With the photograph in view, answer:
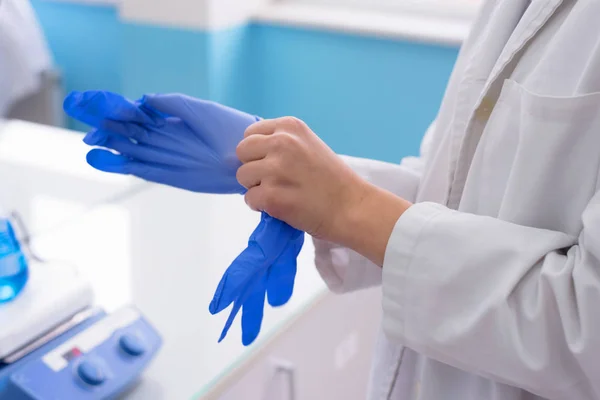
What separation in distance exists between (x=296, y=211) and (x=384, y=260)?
0.09m

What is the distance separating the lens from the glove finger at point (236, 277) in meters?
0.61

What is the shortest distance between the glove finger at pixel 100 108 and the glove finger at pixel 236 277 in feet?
0.76

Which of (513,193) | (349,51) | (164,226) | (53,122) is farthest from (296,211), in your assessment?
(349,51)

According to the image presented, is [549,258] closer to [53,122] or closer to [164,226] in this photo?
[164,226]

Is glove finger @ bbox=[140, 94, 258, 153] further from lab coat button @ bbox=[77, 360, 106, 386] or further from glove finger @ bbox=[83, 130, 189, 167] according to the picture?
lab coat button @ bbox=[77, 360, 106, 386]

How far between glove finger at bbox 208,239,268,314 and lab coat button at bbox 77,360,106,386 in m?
0.24

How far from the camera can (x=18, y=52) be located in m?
1.13

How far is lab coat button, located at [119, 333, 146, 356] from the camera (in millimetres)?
830

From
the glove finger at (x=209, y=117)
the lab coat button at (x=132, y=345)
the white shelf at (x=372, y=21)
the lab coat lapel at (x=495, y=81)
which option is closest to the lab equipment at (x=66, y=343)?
A: the lab coat button at (x=132, y=345)

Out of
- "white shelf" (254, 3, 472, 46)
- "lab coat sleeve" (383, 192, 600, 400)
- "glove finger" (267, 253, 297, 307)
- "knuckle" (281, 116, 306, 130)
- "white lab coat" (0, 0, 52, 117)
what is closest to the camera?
"lab coat sleeve" (383, 192, 600, 400)

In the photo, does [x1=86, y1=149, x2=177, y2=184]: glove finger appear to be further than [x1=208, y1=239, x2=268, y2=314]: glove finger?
Yes

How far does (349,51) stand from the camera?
1.94 metres

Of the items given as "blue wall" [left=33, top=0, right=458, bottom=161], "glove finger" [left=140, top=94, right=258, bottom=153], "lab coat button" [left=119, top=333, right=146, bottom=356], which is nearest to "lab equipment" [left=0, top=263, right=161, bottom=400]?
"lab coat button" [left=119, top=333, right=146, bottom=356]

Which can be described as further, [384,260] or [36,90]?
[36,90]
